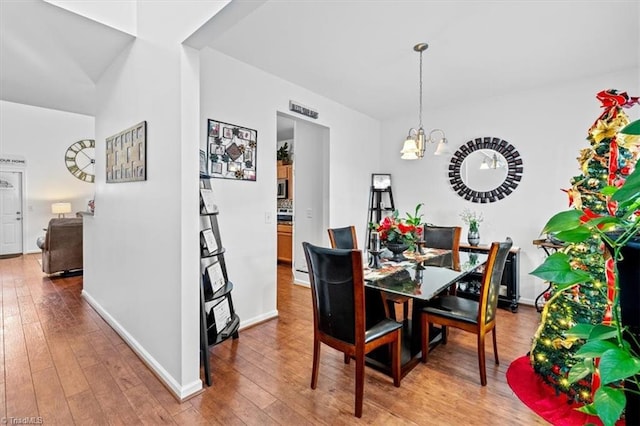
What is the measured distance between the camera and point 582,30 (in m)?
2.55

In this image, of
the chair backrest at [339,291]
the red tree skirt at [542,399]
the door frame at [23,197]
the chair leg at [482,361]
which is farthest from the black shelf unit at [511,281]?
the door frame at [23,197]

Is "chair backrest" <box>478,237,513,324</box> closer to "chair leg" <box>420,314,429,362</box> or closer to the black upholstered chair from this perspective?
"chair leg" <box>420,314,429,362</box>

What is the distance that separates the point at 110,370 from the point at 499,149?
15.6 ft

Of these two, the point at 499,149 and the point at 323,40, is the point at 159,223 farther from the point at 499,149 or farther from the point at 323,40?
the point at 499,149

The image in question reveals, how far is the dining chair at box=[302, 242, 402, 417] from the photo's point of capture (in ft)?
5.90

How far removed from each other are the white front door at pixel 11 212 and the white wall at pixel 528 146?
886cm

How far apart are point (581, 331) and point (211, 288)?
2206 millimetres

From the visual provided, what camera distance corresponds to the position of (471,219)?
4.23 m

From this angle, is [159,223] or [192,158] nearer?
[192,158]

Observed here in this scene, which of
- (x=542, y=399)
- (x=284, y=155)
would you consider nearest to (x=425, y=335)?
(x=542, y=399)

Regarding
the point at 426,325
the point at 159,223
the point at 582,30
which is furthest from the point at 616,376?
the point at 582,30

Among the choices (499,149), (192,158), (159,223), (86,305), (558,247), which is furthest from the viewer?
(499,149)

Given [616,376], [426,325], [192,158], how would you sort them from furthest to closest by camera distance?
1. [426,325]
2. [192,158]
3. [616,376]

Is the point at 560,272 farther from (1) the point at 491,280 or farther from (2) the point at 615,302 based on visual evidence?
(1) the point at 491,280
